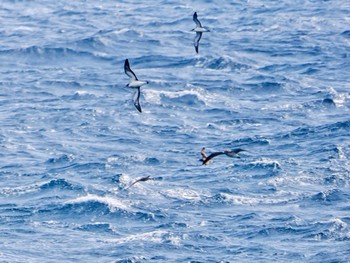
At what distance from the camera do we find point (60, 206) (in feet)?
247

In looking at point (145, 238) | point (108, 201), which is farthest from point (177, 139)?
point (145, 238)

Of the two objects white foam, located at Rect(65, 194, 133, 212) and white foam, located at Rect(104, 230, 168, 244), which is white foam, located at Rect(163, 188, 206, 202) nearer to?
white foam, located at Rect(65, 194, 133, 212)

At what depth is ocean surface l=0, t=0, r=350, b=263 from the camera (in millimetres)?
70125

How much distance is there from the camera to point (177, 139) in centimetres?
8625

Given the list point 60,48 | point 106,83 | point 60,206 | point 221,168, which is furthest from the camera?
point 60,48

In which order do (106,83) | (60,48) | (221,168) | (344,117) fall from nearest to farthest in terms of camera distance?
(221,168) < (344,117) < (106,83) < (60,48)

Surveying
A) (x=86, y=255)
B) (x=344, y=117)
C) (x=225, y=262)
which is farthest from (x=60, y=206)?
(x=344, y=117)

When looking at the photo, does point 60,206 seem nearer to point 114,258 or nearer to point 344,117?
point 114,258

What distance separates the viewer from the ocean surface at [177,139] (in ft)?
230

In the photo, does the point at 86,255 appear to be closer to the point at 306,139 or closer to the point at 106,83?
the point at 306,139

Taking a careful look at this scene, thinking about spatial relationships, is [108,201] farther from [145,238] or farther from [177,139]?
[177,139]

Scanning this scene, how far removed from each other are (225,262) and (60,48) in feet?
170

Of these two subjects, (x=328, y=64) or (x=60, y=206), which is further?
(x=328, y=64)

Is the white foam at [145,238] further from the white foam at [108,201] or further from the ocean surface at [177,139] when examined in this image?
the white foam at [108,201]
